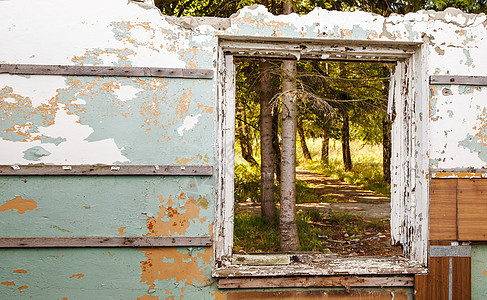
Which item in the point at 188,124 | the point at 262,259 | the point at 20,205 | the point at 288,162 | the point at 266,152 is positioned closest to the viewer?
the point at 20,205

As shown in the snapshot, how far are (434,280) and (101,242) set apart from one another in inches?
108

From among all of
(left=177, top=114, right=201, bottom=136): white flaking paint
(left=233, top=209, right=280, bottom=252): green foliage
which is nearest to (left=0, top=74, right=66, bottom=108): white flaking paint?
(left=177, top=114, right=201, bottom=136): white flaking paint

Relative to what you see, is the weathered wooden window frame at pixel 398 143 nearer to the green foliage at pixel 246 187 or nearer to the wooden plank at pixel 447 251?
the wooden plank at pixel 447 251

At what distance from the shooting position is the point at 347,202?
9891mm

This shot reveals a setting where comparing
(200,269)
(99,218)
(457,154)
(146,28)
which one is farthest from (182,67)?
(457,154)

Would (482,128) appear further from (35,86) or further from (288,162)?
(35,86)

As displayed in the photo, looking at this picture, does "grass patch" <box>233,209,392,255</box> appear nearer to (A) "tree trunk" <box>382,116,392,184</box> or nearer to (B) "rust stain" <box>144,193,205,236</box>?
(B) "rust stain" <box>144,193,205,236</box>

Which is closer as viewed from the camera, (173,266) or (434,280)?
(173,266)

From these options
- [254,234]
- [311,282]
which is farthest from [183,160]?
[254,234]

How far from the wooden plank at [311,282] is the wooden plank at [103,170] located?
92 centimetres

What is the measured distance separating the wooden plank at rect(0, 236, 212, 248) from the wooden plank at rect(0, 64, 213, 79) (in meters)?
1.30

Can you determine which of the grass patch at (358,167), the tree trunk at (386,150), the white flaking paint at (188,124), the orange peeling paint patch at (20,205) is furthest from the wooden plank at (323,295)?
the tree trunk at (386,150)

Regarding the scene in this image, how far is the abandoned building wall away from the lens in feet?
9.77

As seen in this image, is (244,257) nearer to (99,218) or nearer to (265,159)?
(99,218)
